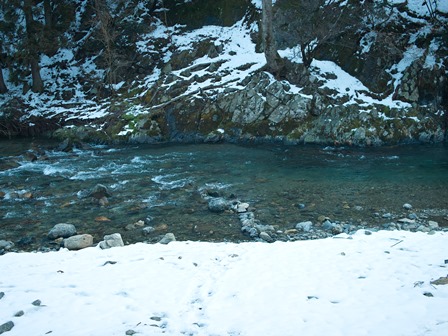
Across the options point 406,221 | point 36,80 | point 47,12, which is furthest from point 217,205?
point 47,12

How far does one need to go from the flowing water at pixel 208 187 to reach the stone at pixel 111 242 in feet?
1.46

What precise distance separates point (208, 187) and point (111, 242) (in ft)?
16.1

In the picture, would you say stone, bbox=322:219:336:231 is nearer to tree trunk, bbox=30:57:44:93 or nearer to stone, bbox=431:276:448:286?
stone, bbox=431:276:448:286

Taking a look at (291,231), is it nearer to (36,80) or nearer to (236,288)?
(236,288)

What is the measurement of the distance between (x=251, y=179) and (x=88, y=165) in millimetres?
7050

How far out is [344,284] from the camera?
5.68m

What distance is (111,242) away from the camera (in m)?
7.84

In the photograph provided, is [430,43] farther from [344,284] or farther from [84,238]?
[84,238]

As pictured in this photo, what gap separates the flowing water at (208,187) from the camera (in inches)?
373

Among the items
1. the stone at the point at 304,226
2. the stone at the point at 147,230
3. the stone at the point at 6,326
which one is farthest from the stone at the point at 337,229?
the stone at the point at 6,326

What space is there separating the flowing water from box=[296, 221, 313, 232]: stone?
0.93ft

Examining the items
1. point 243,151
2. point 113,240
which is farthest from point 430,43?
point 113,240

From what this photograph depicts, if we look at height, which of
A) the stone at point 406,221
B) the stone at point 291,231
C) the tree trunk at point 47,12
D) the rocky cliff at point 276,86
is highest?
the tree trunk at point 47,12

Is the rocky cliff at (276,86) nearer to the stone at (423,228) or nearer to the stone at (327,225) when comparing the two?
the stone at (423,228)
